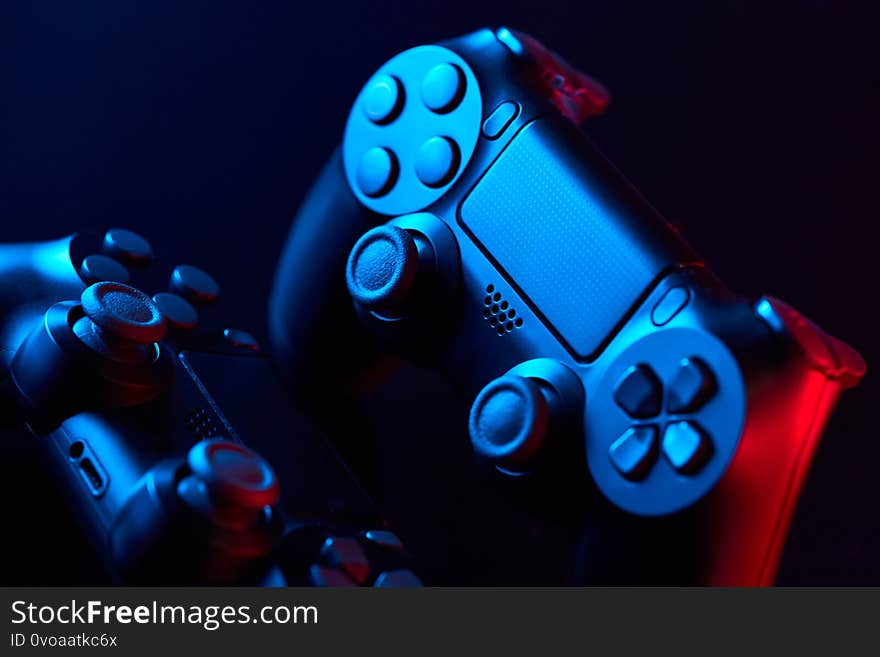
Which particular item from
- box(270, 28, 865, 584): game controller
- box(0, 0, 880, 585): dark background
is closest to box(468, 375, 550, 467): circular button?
box(270, 28, 865, 584): game controller

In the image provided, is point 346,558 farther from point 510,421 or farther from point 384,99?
point 384,99

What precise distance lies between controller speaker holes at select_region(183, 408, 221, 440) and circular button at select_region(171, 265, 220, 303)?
0.14m

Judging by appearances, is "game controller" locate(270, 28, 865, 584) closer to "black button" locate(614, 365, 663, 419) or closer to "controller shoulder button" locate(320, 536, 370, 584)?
"black button" locate(614, 365, 663, 419)

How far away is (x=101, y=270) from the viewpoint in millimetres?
740

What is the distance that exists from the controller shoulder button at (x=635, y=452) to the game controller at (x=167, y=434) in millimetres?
164

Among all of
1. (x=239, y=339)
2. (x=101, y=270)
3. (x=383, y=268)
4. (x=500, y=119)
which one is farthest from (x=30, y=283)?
(x=500, y=119)

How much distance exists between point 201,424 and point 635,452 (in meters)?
0.32

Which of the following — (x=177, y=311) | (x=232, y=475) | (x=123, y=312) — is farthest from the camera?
(x=177, y=311)

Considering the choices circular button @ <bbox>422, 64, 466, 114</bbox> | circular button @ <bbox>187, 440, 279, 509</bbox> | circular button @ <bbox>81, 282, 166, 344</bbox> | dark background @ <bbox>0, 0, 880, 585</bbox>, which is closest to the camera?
circular button @ <bbox>187, 440, 279, 509</bbox>

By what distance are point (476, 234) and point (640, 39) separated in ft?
1.64

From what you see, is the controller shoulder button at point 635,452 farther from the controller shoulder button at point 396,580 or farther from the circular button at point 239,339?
the circular button at point 239,339

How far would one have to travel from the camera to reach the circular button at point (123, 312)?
63 centimetres

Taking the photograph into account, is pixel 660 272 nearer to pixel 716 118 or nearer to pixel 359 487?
pixel 359 487

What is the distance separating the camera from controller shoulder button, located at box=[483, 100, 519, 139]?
718mm
